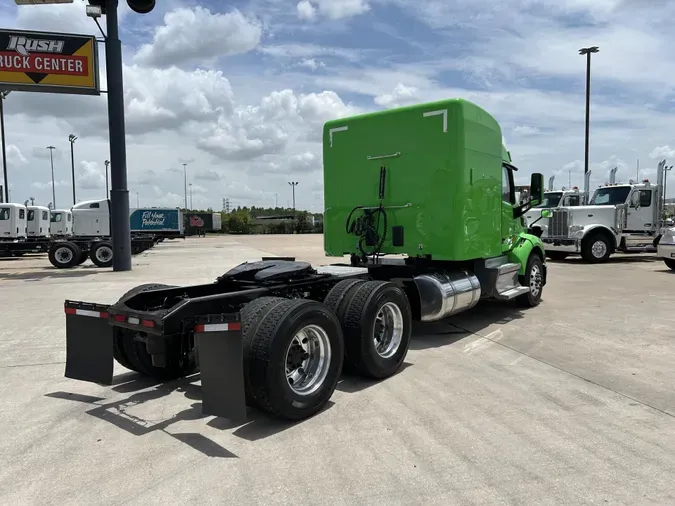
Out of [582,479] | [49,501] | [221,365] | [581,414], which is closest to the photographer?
[49,501]

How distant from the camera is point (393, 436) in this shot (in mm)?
3709

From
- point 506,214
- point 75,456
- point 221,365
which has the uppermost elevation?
point 506,214

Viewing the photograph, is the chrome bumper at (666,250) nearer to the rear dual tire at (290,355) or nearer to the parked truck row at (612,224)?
the parked truck row at (612,224)

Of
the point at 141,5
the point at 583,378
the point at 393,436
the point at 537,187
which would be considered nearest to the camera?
the point at 393,436

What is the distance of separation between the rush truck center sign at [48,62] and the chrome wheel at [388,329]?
15.3 metres

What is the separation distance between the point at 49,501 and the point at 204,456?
0.92 meters

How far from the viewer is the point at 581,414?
4.10 metres

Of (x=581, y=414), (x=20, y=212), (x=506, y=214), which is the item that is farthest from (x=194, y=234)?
(x=581, y=414)

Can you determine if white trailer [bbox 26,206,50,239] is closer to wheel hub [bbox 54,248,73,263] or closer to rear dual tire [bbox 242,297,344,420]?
wheel hub [bbox 54,248,73,263]

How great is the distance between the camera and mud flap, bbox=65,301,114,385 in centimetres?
452

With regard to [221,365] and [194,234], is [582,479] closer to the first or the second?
[221,365]

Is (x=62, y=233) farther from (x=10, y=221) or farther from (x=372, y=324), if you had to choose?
(x=372, y=324)

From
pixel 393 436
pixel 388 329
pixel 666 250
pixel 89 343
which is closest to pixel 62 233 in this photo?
pixel 89 343

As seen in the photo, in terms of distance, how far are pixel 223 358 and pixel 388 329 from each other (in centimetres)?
231
